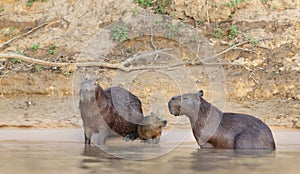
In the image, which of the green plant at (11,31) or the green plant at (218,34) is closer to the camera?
the green plant at (218,34)

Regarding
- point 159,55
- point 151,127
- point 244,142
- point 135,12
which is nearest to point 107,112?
point 151,127

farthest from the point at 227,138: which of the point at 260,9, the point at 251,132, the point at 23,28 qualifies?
the point at 23,28

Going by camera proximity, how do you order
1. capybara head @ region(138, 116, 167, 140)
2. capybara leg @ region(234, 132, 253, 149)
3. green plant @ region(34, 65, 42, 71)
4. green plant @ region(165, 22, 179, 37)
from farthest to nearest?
1. green plant @ region(165, 22, 179, 37)
2. green plant @ region(34, 65, 42, 71)
3. capybara head @ region(138, 116, 167, 140)
4. capybara leg @ region(234, 132, 253, 149)

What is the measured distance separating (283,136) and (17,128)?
3740mm

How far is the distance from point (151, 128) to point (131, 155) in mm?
1469

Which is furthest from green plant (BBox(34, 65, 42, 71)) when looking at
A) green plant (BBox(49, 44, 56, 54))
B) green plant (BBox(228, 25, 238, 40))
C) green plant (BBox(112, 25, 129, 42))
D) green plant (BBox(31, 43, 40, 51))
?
green plant (BBox(228, 25, 238, 40))

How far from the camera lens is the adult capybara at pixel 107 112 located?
27.1 feet

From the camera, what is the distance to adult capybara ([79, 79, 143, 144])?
826cm

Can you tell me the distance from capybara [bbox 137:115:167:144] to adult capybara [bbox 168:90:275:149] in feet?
1.58

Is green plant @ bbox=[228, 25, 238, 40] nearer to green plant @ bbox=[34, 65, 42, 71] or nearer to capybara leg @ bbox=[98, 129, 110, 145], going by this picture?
green plant @ bbox=[34, 65, 42, 71]

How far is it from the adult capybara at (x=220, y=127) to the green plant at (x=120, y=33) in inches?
143

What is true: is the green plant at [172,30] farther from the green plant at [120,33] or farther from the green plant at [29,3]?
the green plant at [29,3]

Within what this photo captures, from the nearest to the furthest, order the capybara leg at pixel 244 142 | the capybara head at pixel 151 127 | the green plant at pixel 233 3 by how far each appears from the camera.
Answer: the capybara leg at pixel 244 142
the capybara head at pixel 151 127
the green plant at pixel 233 3

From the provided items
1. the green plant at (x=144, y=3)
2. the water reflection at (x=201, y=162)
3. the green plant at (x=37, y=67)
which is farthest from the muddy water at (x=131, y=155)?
the green plant at (x=144, y=3)
